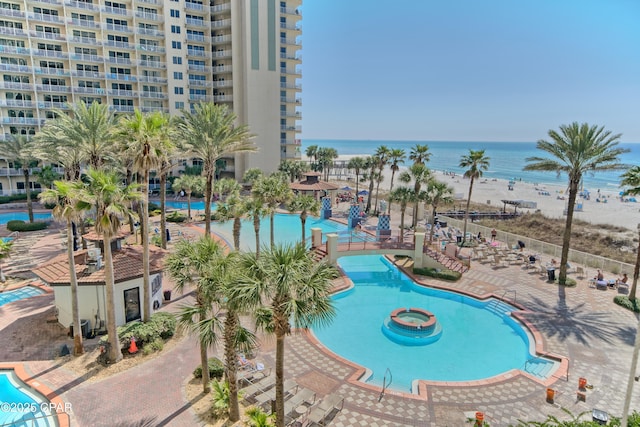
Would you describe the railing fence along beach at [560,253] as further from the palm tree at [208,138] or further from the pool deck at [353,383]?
the palm tree at [208,138]

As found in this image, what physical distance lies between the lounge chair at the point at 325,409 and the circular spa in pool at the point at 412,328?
7126 millimetres

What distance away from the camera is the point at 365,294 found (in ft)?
86.0

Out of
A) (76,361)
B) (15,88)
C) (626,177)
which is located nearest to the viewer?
(76,361)

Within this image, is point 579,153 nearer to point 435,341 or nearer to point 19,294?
point 435,341

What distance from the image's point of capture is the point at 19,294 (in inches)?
920

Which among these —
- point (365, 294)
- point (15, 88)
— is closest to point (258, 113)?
point (15, 88)

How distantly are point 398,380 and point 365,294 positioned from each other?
395 inches

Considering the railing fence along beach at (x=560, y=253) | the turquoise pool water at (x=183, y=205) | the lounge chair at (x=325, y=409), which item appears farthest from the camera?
the turquoise pool water at (x=183, y=205)

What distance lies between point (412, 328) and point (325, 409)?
8821mm

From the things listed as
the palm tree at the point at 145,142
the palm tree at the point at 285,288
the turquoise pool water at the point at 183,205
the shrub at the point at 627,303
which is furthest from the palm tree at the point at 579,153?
the turquoise pool water at the point at 183,205

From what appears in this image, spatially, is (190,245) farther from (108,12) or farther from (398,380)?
(108,12)

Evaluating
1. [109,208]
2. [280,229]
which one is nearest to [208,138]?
[109,208]

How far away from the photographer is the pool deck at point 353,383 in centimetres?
1316

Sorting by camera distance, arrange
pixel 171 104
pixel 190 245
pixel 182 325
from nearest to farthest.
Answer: pixel 182 325
pixel 190 245
pixel 171 104
